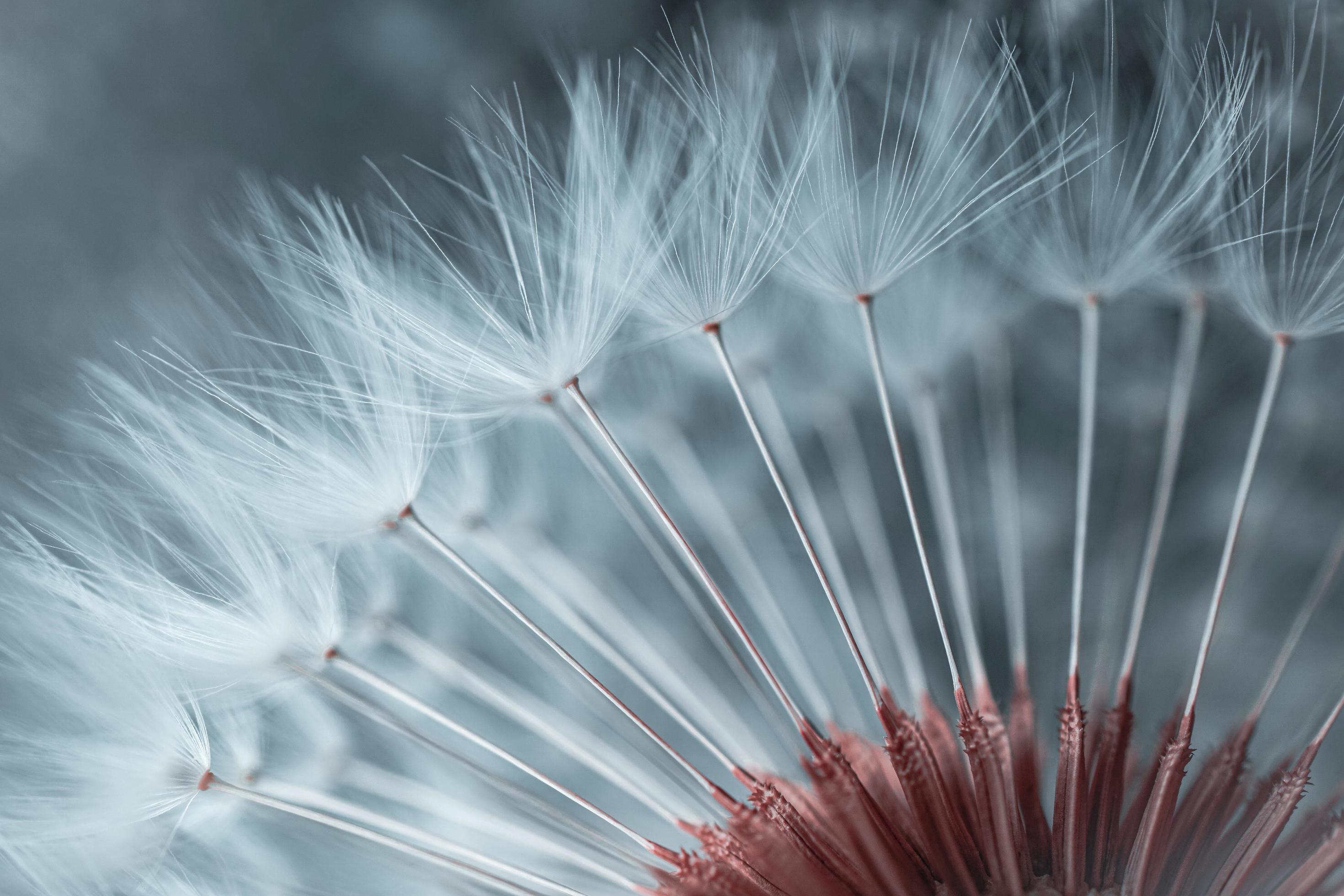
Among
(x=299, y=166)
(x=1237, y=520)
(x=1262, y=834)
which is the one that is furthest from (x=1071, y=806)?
(x=299, y=166)

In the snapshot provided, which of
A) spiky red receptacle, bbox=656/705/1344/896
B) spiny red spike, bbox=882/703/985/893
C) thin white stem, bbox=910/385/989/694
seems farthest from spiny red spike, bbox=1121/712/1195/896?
thin white stem, bbox=910/385/989/694

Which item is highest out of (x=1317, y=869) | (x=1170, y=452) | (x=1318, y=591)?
(x=1170, y=452)

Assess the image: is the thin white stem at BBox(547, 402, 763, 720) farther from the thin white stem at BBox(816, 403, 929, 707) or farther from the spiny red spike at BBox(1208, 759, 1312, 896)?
the spiny red spike at BBox(1208, 759, 1312, 896)

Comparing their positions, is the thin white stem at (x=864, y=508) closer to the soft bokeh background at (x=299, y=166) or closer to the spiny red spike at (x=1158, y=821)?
the soft bokeh background at (x=299, y=166)

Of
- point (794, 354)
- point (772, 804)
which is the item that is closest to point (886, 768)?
point (772, 804)

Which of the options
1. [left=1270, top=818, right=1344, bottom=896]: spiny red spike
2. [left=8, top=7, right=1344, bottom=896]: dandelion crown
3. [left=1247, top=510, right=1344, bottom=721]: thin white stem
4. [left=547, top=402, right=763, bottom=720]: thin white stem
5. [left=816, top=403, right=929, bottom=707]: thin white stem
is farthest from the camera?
[left=816, top=403, right=929, bottom=707]: thin white stem

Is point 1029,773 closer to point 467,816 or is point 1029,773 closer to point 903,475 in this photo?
point 903,475
